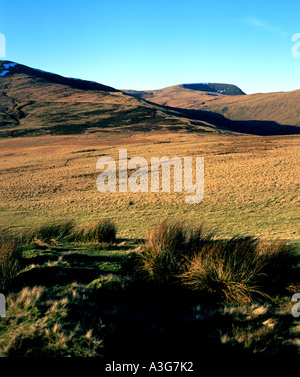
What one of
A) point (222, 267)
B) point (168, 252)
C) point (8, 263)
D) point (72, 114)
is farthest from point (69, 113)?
point (222, 267)

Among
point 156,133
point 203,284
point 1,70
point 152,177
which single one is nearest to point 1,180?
point 152,177

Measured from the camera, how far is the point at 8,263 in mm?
4754

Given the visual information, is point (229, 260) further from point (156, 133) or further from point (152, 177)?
point (156, 133)

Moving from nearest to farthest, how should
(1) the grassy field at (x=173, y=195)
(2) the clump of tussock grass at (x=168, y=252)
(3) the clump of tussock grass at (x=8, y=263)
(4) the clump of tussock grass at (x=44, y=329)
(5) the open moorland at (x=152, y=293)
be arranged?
(4) the clump of tussock grass at (x=44, y=329) → (5) the open moorland at (x=152, y=293) → (3) the clump of tussock grass at (x=8, y=263) → (2) the clump of tussock grass at (x=168, y=252) → (1) the grassy field at (x=173, y=195)

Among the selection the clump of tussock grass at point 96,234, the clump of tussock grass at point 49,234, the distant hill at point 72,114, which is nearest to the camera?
the clump of tussock grass at point 49,234

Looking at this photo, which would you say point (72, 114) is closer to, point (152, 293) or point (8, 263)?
point (8, 263)

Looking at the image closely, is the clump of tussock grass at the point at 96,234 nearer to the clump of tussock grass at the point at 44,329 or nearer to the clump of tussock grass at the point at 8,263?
the clump of tussock grass at the point at 8,263

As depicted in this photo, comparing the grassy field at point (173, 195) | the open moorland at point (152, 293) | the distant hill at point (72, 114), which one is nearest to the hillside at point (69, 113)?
the distant hill at point (72, 114)

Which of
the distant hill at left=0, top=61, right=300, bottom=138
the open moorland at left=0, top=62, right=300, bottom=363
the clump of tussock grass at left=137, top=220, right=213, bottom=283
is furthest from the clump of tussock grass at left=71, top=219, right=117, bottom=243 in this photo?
the distant hill at left=0, top=61, right=300, bottom=138

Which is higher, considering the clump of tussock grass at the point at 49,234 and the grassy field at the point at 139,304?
the grassy field at the point at 139,304

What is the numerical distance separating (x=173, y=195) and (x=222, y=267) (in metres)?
20.3

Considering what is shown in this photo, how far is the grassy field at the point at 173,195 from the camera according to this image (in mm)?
16812

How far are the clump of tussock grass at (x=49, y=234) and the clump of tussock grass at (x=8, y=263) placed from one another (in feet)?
10.9

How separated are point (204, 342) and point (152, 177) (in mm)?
29322
